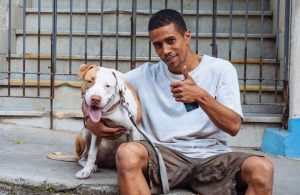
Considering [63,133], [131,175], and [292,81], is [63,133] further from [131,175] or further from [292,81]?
[131,175]

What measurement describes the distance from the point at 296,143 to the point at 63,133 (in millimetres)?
2468

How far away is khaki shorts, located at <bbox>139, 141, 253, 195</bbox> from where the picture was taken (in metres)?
3.13

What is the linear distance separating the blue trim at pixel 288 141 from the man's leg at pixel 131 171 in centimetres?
253

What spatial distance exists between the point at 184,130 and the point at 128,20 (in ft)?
13.1

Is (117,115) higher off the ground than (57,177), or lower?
higher

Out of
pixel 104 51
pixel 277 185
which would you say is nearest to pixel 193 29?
pixel 104 51

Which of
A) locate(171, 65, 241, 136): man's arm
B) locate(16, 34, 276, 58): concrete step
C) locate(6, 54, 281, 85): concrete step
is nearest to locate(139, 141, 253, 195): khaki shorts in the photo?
locate(171, 65, 241, 136): man's arm

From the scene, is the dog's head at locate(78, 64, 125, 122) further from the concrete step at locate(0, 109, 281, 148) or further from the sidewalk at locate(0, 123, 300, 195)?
the concrete step at locate(0, 109, 281, 148)

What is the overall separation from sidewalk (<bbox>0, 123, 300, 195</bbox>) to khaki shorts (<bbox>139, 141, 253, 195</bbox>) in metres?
0.13

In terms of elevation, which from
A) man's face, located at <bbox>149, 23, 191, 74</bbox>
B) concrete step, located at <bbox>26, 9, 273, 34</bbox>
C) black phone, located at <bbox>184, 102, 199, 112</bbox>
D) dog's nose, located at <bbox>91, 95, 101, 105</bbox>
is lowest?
black phone, located at <bbox>184, 102, 199, 112</bbox>

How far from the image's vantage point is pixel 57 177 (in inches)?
145

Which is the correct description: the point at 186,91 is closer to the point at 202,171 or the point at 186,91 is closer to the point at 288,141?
the point at 202,171

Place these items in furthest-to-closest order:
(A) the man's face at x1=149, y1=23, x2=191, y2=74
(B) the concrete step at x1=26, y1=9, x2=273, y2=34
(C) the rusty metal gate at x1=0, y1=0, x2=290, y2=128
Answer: (B) the concrete step at x1=26, y1=9, x2=273, y2=34 < (C) the rusty metal gate at x1=0, y1=0, x2=290, y2=128 < (A) the man's face at x1=149, y1=23, x2=191, y2=74

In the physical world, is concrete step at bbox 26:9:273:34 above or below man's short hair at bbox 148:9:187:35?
above
